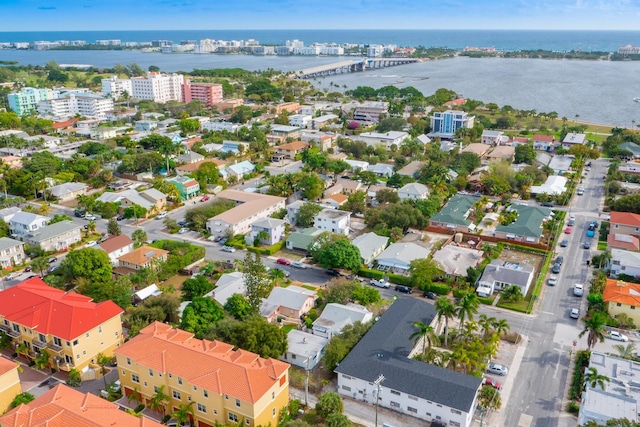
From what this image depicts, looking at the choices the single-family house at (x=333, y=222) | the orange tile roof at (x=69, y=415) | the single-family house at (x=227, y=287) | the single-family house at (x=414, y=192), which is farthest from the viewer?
the single-family house at (x=414, y=192)

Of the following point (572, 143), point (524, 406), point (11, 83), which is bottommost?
point (524, 406)

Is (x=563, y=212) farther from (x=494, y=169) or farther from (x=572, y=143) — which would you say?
(x=572, y=143)

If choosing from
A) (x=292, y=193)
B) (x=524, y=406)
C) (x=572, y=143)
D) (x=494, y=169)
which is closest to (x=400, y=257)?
(x=524, y=406)

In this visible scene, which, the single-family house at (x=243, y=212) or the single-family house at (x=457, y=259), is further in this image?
the single-family house at (x=243, y=212)

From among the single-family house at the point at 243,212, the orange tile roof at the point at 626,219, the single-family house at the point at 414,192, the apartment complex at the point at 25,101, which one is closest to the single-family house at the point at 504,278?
the orange tile roof at the point at 626,219

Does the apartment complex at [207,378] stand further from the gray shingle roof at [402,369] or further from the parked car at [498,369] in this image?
the parked car at [498,369]

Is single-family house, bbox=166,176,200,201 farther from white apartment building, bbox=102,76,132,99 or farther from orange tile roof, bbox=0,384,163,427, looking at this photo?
white apartment building, bbox=102,76,132,99

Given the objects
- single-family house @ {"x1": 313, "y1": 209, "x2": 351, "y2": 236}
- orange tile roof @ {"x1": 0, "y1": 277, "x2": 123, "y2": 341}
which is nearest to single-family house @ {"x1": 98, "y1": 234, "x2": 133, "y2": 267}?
orange tile roof @ {"x1": 0, "y1": 277, "x2": 123, "y2": 341}
